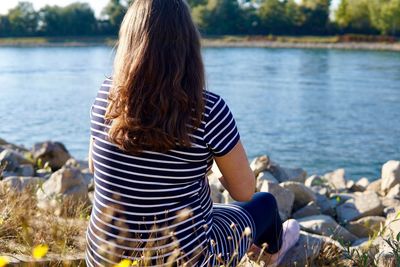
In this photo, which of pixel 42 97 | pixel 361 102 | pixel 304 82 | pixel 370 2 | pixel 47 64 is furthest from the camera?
pixel 370 2

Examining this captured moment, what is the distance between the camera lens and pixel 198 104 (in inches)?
77.4

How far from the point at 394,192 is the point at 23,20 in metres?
64.3

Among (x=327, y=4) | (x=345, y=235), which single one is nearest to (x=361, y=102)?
(x=345, y=235)

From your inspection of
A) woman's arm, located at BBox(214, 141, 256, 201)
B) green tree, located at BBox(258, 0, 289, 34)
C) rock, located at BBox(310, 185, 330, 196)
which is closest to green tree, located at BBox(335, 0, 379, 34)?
green tree, located at BBox(258, 0, 289, 34)

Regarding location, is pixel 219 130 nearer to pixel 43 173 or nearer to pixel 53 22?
pixel 43 173

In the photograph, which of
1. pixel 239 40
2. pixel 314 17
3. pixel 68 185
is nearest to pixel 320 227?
pixel 68 185

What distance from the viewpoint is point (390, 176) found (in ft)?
24.4

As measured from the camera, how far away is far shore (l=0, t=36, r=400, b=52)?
5228 cm

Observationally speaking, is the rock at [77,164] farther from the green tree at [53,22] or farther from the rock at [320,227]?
the green tree at [53,22]

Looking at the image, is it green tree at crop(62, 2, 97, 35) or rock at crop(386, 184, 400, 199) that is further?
green tree at crop(62, 2, 97, 35)

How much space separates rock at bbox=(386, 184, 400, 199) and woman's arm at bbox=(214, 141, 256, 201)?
201 inches

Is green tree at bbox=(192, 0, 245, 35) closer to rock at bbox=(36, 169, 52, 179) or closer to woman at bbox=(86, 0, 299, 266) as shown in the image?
rock at bbox=(36, 169, 52, 179)

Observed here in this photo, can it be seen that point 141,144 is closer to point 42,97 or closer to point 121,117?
point 121,117

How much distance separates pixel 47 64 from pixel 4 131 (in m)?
19.6
